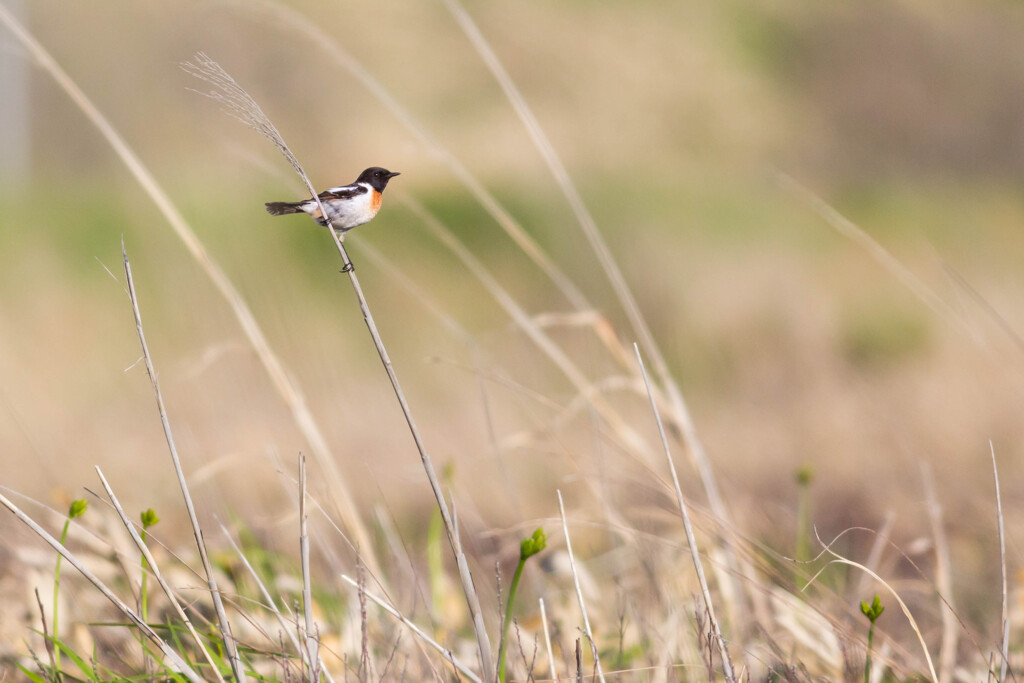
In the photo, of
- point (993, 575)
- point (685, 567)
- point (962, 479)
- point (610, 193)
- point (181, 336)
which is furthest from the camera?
point (610, 193)

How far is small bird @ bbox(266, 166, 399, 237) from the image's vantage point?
1.00ft

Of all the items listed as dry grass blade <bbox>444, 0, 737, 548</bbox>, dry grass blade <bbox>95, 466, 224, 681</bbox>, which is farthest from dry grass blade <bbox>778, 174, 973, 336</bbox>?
dry grass blade <bbox>95, 466, 224, 681</bbox>

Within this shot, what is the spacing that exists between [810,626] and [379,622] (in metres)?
0.33

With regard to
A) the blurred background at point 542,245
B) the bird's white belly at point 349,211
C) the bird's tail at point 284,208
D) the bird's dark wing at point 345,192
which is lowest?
the blurred background at point 542,245

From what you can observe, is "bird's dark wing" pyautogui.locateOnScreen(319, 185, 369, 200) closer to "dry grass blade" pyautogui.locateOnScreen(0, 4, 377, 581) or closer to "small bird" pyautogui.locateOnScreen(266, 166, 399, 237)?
"small bird" pyautogui.locateOnScreen(266, 166, 399, 237)

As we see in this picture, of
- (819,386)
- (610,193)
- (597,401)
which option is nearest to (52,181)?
(610,193)

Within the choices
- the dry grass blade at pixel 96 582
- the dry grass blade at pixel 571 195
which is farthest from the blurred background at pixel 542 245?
the dry grass blade at pixel 96 582

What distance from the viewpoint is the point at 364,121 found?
191 centimetres

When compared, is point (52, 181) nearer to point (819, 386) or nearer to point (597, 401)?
point (597, 401)

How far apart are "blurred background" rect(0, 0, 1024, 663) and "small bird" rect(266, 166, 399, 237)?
661 mm

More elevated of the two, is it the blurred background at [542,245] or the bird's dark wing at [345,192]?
the bird's dark wing at [345,192]

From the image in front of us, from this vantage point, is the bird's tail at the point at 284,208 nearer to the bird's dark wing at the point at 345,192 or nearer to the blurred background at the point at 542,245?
the bird's dark wing at the point at 345,192

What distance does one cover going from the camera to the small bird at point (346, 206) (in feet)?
1.00

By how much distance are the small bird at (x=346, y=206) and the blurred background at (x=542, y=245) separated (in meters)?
0.66
